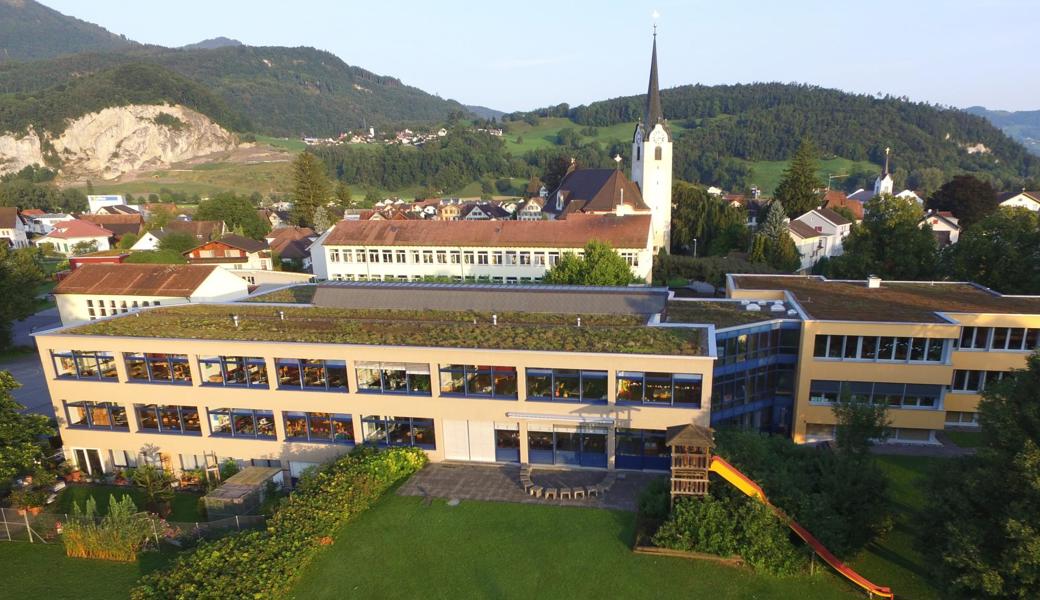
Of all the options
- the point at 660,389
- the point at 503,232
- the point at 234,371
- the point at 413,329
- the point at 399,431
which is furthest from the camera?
the point at 503,232

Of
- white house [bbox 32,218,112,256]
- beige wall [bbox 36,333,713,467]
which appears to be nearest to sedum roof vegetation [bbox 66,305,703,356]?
beige wall [bbox 36,333,713,467]

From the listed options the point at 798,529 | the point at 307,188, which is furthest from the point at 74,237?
the point at 798,529

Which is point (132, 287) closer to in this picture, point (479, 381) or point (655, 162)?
point (479, 381)

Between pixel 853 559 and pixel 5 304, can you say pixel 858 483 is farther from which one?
pixel 5 304

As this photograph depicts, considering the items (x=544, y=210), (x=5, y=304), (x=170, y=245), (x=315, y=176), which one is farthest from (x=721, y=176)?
(x=5, y=304)

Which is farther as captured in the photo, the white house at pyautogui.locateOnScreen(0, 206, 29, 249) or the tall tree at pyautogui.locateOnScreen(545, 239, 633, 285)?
the white house at pyautogui.locateOnScreen(0, 206, 29, 249)

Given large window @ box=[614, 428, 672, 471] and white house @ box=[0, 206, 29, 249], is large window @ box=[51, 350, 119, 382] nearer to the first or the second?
large window @ box=[614, 428, 672, 471]
